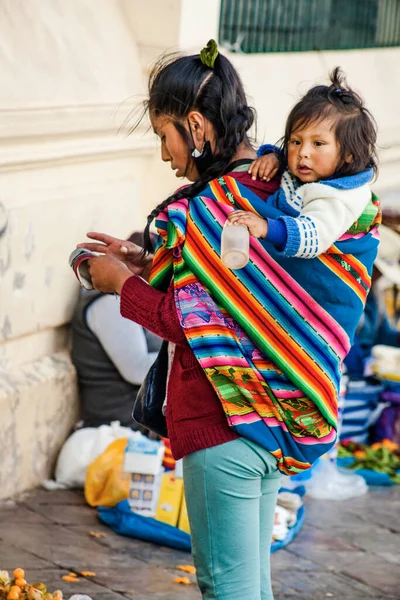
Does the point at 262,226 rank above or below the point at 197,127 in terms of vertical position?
below

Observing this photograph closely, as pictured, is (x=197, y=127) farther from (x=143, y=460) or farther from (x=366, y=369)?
(x=366, y=369)

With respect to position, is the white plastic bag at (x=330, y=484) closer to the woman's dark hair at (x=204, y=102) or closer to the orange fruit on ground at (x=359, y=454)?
the orange fruit on ground at (x=359, y=454)

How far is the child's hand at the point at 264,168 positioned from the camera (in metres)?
2.43

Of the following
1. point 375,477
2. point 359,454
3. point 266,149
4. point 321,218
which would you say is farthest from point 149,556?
point 321,218

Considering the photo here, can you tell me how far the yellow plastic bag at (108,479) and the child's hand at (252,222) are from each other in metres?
2.53

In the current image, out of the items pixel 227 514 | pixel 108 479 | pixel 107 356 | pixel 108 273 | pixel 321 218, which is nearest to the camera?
pixel 321 218

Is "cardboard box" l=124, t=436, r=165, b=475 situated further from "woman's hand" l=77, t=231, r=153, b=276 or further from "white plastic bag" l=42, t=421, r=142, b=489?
"woman's hand" l=77, t=231, r=153, b=276

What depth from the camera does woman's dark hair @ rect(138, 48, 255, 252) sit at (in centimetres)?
248

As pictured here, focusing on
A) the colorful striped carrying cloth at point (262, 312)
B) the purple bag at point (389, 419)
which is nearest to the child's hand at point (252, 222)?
the colorful striped carrying cloth at point (262, 312)

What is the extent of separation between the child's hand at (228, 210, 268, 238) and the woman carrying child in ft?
0.36

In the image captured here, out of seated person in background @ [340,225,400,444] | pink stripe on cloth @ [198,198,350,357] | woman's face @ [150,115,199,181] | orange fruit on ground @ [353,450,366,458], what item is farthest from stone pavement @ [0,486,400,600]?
woman's face @ [150,115,199,181]

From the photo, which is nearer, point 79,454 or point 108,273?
point 108,273

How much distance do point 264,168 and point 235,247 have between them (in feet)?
1.08

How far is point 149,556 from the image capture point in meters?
4.21
